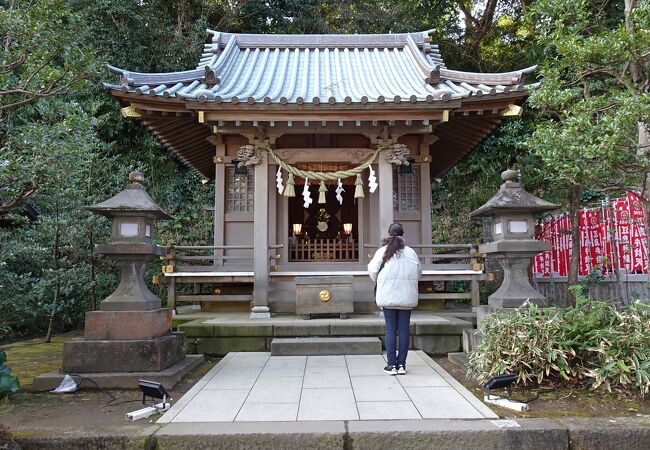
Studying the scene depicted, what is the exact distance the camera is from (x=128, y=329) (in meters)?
4.93

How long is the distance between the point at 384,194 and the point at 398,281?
3.53m

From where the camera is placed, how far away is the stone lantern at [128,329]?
4734 millimetres

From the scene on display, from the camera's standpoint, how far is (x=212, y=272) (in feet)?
26.7

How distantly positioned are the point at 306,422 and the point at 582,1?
650cm

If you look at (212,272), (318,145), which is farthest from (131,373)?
(318,145)

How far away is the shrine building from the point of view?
7.43 meters

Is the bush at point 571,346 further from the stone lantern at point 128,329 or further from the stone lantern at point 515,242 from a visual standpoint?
the stone lantern at point 128,329

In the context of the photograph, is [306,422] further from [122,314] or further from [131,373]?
[122,314]

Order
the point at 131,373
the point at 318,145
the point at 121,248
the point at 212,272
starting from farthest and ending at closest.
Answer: the point at 318,145 → the point at 212,272 → the point at 121,248 → the point at 131,373

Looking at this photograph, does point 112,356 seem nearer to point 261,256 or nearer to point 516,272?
point 261,256

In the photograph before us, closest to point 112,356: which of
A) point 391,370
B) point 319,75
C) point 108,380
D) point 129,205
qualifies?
point 108,380

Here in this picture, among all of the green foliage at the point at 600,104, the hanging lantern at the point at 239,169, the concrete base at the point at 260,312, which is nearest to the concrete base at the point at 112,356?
the concrete base at the point at 260,312

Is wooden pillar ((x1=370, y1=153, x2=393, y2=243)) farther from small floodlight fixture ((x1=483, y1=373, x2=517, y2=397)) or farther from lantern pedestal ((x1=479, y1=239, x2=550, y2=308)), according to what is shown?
small floodlight fixture ((x1=483, y1=373, x2=517, y2=397))

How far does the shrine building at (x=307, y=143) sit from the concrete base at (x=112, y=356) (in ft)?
9.39
